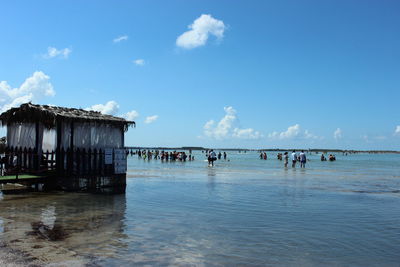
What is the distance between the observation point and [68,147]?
16.1 m

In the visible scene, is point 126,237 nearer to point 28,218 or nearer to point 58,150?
point 28,218

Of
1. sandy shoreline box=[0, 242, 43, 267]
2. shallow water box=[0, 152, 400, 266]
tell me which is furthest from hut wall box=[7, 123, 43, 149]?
sandy shoreline box=[0, 242, 43, 267]

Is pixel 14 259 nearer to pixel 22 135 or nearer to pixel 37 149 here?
pixel 37 149

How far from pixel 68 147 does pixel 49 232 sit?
323 inches

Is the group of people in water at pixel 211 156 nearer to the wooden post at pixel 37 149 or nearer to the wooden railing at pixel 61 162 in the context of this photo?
the wooden railing at pixel 61 162

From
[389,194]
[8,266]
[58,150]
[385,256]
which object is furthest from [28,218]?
[389,194]

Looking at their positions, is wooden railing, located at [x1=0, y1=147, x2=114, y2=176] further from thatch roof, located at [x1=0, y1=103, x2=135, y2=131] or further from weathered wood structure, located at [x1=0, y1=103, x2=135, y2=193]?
thatch roof, located at [x1=0, y1=103, x2=135, y2=131]

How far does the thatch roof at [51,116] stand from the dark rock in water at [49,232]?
7156mm

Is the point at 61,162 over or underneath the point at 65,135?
underneath

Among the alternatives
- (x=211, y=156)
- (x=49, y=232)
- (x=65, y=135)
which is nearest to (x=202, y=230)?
(x=49, y=232)

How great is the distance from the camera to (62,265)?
20.1 ft

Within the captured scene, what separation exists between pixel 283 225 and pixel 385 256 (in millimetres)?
2895

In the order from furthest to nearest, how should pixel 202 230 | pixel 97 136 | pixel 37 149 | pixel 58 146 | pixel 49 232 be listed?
pixel 97 136
pixel 37 149
pixel 58 146
pixel 202 230
pixel 49 232

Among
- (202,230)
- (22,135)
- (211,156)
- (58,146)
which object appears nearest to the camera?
(202,230)
